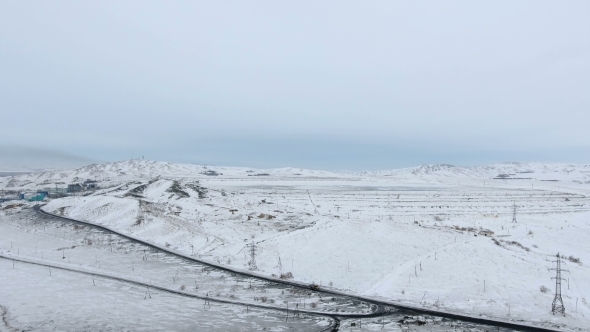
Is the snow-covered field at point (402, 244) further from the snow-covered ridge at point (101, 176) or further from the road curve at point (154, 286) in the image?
the snow-covered ridge at point (101, 176)

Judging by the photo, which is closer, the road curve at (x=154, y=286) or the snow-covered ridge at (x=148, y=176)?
the road curve at (x=154, y=286)

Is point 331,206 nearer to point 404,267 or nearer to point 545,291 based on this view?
point 404,267

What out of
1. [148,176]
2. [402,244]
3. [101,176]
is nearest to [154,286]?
[402,244]

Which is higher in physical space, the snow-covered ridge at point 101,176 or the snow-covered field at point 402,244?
the snow-covered ridge at point 101,176

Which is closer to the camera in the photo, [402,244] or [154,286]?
[154,286]

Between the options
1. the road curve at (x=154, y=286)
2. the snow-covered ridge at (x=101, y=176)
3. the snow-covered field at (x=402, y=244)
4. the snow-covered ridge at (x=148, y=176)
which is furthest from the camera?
the snow-covered ridge at (x=148, y=176)

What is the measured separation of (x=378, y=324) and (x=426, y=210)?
36.9 m

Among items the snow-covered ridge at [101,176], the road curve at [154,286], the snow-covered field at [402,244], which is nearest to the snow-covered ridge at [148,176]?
the snow-covered ridge at [101,176]

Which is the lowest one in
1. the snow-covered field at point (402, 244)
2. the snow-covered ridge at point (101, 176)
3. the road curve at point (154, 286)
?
the road curve at point (154, 286)

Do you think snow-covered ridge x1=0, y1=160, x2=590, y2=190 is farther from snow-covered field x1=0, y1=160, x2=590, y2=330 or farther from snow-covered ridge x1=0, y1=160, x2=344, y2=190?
snow-covered field x1=0, y1=160, x2=590, y2=330

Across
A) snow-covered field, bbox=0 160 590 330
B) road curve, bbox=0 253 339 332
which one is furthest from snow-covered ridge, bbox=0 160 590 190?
road curve, bbox=0 253 339 332

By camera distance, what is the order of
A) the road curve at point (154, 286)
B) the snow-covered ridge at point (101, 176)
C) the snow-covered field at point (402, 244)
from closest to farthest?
the road curve at point (154, 286) → the snow-covered field at point (402, 244) → the snow-covered ridge at point (101, 176)

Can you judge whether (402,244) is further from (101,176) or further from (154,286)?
(101,176)

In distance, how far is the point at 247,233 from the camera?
3244cm
